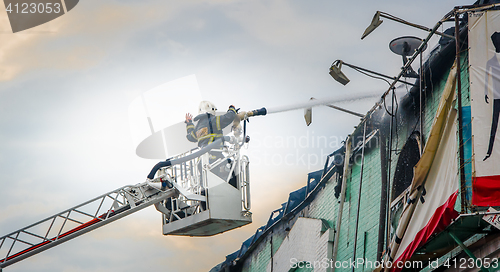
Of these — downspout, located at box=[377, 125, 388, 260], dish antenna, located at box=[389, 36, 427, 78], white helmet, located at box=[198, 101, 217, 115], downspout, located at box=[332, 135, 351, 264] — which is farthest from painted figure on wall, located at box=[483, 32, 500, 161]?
white helmet, located at box=[198, 101, 217, 115]

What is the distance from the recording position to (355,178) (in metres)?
14.5

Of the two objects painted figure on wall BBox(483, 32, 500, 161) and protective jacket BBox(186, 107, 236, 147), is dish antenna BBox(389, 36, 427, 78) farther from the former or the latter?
protective jacket BBox(186, 107, 236, 147)

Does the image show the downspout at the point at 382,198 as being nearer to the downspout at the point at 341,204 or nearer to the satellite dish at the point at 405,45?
the downspout at the point at 341,204

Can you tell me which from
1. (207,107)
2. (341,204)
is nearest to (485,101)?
(341,204)

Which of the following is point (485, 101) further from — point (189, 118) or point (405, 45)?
point (189, 118)

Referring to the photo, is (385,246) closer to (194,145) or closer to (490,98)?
(490,98)

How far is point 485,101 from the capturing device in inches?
364

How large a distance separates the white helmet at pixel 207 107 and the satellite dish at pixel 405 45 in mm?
5658

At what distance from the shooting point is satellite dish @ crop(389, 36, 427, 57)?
37.8ft

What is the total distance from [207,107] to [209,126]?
664 millimetres

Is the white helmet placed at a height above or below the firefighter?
above

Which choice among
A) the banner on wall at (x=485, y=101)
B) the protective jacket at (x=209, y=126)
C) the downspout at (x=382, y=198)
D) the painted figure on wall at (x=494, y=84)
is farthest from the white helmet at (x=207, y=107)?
the painted figure on wall at (x=494, y=84)

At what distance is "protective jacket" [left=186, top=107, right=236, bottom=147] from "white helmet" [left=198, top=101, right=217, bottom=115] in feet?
0.55

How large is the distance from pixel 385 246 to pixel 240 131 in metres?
5.18
